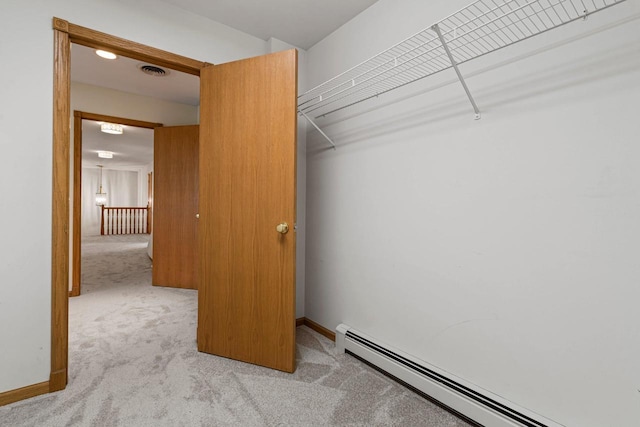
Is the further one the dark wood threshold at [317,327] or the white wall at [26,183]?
the dark wood threshold at [317,327]

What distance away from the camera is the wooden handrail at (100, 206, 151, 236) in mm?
9945

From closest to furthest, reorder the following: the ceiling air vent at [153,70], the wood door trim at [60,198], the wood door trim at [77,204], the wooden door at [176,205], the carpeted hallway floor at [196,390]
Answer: the carpeted hallway floor at [196,390] < the wood door trim at [60,198] < the ceiling air vent at [153,70] < the wood door trim at [77,204] < the wooden door at [176,205]

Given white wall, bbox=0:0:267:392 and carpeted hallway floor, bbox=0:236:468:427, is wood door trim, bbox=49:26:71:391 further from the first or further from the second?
carpeted hallway floor, bbox=0:236:468:427

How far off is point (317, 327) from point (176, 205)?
2530 millimetres

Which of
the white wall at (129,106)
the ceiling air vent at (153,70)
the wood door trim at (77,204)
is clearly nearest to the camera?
the ceiling air vent at (153,70)

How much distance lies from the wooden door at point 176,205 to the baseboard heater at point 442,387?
257 centimetres

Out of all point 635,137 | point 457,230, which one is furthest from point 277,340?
point 635,137

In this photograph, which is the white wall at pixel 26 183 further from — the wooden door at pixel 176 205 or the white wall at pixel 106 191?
the white wall at pixel 106 191

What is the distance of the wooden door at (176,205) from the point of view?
12.6 ft

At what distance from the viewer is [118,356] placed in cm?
204

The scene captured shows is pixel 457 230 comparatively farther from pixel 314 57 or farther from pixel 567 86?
pixel 314 57

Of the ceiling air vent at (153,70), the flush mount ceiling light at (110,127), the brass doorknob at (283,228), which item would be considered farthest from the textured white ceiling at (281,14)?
the flush mount ceiling light at (110,127)

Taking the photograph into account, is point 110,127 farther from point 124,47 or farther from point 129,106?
point 124,47

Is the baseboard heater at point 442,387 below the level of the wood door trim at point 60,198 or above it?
below
